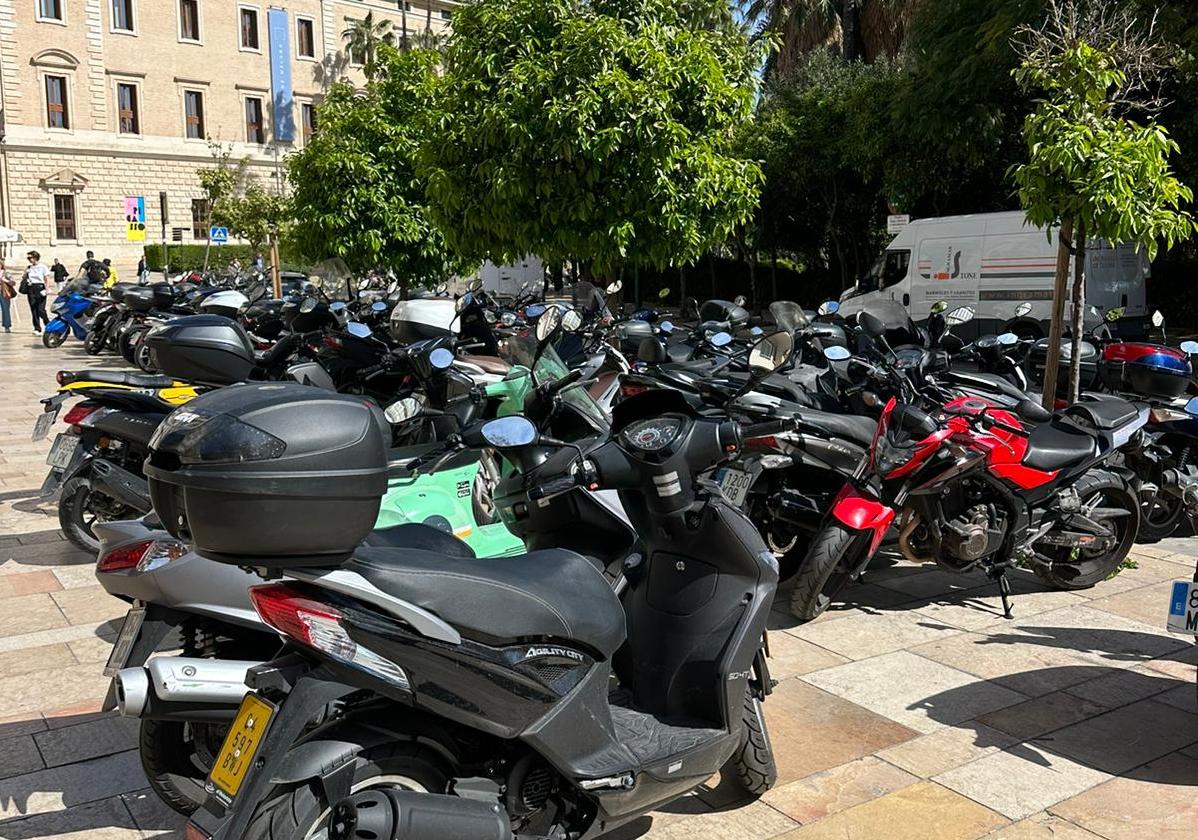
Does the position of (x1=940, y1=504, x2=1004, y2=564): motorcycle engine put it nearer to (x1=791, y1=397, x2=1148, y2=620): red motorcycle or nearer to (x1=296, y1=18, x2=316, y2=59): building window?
(x1=791, y1=397, x2=1148, y2=620): red motorcycle

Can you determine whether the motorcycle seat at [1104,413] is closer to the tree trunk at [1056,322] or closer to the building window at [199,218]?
the tree trunk at [1056,322]

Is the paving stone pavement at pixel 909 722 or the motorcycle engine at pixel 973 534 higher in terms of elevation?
the motorcycle engine at pixel 973 534

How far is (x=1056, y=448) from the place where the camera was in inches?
219

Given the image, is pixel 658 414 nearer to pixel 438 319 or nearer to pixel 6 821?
pixel 6 821

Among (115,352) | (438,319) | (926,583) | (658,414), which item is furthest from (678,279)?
(658,414)

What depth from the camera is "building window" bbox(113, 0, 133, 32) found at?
51875 mm

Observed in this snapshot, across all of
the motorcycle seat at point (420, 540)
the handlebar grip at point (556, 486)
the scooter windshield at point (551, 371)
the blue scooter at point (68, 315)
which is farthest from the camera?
the blue scooter at point (68, 315)

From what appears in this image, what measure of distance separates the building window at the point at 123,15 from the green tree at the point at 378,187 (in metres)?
43.0

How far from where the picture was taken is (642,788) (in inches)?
111

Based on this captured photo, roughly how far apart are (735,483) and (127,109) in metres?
55.3

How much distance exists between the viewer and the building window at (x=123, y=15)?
51.9 m

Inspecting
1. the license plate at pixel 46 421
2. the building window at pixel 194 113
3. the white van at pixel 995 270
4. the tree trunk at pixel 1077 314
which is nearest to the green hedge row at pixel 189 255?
the building window at pixel 194 113

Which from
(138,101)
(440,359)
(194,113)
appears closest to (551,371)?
(440,359)

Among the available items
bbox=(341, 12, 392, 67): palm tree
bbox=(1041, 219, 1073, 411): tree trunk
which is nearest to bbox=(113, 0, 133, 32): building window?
bbox=(341, 12, 392, 67): palm tree
